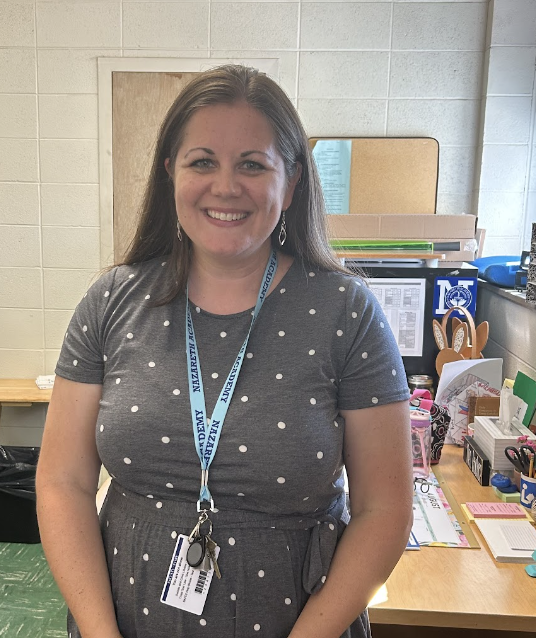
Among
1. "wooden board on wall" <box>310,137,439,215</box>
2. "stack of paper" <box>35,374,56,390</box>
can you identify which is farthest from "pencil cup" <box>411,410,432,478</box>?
"stack of paper" <box>35,374,56,390</box>

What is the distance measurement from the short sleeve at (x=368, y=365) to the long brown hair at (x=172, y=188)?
14 cm

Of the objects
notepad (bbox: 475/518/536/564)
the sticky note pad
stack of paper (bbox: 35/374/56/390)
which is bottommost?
stack of paper (bbox: 35/374/56/390)

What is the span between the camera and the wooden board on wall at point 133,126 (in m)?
3.24

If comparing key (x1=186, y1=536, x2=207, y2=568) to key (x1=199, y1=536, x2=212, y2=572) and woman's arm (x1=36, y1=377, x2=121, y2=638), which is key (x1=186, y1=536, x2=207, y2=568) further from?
woman's arm (x1=36, y1=377, x2=121, y2=638)

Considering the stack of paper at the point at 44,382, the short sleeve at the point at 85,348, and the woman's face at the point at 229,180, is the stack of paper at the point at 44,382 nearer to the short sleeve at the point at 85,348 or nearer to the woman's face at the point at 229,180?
the short sleeve at the point at 85,348

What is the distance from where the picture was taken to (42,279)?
11.2ft

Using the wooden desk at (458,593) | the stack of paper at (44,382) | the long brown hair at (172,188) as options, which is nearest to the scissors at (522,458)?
the wooden desk at (458,593)

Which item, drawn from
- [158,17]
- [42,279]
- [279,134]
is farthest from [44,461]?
[158,17]

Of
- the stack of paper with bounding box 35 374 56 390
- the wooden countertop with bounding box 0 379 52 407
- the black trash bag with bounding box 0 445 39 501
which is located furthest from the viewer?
the stack of paper with bounding box 35 374 56 390

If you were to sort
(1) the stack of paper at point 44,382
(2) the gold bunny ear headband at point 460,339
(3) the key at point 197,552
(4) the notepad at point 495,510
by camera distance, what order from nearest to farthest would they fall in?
(3) the key at point 197,552 < (4) the notepad at point 495,510 < (2) the gold bunny ear headband at point 460,339 < (1) the stack of paper at point 44,382

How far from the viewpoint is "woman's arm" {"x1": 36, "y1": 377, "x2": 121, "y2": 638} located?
3.59ft

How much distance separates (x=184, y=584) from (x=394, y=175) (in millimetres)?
2610

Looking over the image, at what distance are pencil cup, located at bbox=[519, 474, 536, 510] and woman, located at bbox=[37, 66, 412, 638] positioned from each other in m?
0.69

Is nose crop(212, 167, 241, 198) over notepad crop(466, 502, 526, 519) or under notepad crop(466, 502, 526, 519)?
over
